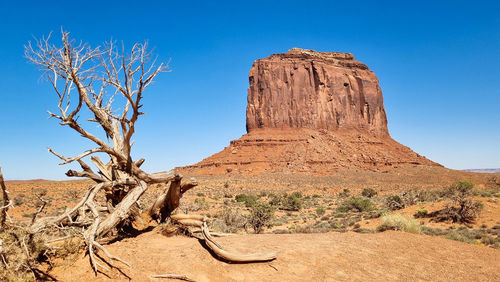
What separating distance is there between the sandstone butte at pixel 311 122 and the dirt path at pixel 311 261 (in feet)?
184

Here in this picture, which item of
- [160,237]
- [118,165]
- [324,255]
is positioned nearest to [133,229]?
[160,237]

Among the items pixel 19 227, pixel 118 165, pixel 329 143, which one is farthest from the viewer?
pixel 329 143

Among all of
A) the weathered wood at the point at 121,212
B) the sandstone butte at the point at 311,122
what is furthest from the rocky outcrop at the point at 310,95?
the weathered wood at the point at 121,212

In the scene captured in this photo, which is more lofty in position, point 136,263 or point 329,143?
point 329,143

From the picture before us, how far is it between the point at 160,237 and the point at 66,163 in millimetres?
2701

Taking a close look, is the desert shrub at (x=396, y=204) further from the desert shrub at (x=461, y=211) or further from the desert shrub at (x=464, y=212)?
the desert shrub at (x=464, y=212)

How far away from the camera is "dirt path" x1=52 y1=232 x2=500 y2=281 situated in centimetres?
546

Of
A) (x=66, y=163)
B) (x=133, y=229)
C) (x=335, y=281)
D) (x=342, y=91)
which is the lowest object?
(x=335, y=281)

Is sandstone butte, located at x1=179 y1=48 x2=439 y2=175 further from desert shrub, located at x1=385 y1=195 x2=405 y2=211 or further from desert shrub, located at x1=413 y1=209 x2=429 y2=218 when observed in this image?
desert shrub, located at x1=413 y1=209 x2=429 y2=218

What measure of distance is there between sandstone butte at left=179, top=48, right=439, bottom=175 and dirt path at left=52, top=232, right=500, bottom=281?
56.2 meters

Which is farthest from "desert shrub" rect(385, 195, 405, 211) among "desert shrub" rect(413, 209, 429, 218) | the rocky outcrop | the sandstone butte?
the rocky outcrop

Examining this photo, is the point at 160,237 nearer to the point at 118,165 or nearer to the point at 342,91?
the point at 118,165

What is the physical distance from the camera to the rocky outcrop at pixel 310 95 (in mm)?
83375

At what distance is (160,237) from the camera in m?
7.17
